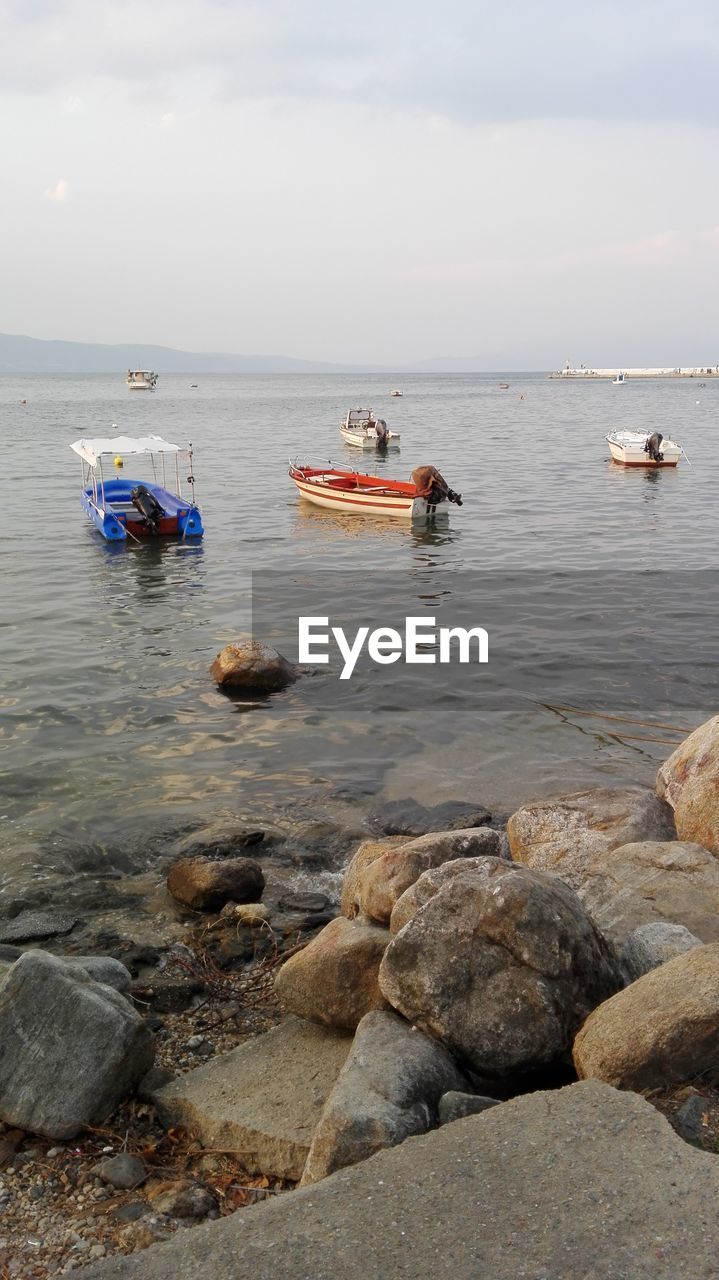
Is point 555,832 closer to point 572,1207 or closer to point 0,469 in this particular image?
point 572,1207

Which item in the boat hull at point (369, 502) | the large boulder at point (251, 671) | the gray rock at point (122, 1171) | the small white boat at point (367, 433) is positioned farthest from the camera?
the small white boat at point (367, 433)

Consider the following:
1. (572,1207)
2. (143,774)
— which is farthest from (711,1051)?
(143,774)

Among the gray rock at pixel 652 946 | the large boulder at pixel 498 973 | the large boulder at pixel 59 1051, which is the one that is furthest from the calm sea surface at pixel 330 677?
the large boulder at pixel 498 973

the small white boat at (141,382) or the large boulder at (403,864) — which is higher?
the small white boat at (141,382)

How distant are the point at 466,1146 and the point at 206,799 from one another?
302 inches

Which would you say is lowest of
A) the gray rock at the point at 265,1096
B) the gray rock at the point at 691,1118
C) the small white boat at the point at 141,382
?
the gray rock at the point at 265,1096

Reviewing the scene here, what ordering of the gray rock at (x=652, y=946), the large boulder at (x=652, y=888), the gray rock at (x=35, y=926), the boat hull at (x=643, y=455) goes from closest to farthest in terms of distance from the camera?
1. the gray rock at (x=652, y=946)
2. the large boulder at (x=652, y=888)
3. the gray rock at (x=35, y=926)
4. the boat hull at (x=643, y=455)

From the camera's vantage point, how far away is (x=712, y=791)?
26.9 ft

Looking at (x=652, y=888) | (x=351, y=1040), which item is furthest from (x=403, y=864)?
(x=652, y=888)

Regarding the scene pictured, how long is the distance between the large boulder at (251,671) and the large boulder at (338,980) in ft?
29.4

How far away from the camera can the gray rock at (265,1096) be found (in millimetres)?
5293

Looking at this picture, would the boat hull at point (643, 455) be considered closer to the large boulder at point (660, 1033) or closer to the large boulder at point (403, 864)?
the large boulder at point (403, 864)

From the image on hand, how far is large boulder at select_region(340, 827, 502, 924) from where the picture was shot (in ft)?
23.9

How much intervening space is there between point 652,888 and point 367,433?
5373cm
